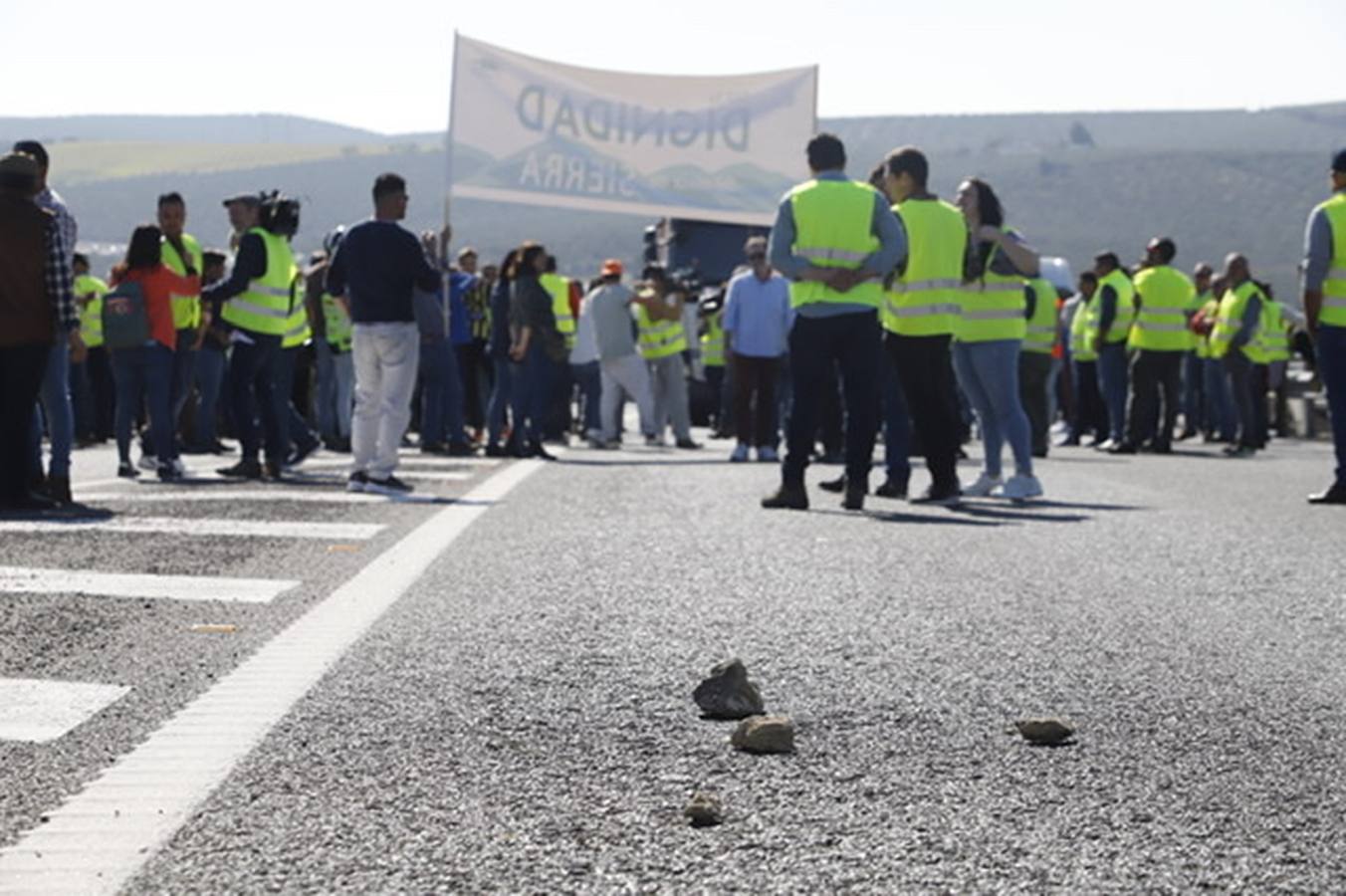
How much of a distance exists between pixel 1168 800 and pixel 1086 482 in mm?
10512

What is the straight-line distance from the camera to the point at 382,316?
12.7 meters

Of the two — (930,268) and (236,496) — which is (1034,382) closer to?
(930,268)

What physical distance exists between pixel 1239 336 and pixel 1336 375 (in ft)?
29.7

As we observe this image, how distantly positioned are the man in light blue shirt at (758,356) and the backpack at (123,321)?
16.3 feet

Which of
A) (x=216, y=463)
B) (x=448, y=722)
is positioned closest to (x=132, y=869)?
(x=448, y=722)

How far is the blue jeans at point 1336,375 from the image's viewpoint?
12070mm

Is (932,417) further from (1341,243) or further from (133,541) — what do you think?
(133,541)

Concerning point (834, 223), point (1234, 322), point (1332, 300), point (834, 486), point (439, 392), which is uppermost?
point (834, 223)

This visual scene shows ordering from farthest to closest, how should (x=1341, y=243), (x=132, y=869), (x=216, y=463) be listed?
(x=216, y=463)
(x=1341, y=243)
(x=132, y=869)

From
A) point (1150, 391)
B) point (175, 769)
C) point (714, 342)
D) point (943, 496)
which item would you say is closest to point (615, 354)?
point (714, 342)

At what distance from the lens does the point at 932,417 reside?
472 inches

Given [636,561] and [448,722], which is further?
[636,561]

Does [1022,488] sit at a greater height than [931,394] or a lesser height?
lesser

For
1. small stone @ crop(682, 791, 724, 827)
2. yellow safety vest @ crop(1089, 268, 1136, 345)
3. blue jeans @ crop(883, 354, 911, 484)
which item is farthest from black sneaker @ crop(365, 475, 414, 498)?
yellow safety vest @ crop(1089, 268, 1136, 345)
